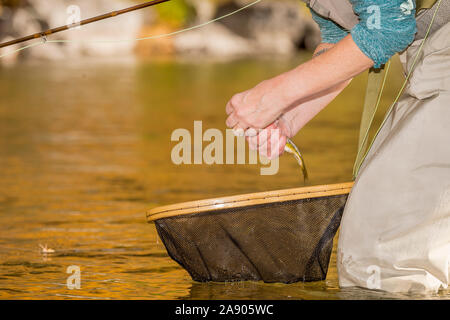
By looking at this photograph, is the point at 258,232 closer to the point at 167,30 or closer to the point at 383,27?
the point at 383,27

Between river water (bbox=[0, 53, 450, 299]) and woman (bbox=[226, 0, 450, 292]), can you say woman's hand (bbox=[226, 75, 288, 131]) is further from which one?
river water (bbox=[0, 53, 450, 299])

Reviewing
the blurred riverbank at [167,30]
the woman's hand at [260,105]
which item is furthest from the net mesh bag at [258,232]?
the blurred riverbank at [167,30]

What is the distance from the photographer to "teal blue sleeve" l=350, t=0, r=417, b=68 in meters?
2.89

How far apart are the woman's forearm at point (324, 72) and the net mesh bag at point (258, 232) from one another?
1.36 ft

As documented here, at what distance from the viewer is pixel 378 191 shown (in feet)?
10.3

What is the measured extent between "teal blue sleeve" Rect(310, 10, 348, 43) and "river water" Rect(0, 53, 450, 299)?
33.1 inches

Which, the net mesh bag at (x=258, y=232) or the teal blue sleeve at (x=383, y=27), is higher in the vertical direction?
the teal blue sleeve at (x=383, y=27)

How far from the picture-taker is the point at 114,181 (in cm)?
661

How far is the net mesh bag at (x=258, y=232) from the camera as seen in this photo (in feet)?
11.1

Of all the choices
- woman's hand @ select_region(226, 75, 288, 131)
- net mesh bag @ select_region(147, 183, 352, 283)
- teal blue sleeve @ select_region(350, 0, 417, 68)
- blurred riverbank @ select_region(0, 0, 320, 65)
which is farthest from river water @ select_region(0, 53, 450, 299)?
blurred riverbank @ select_region(0, 0, 320, 65)

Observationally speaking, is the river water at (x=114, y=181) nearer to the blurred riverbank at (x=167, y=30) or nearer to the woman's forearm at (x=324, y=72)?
the woman's forearm at (x=324, y=72)
